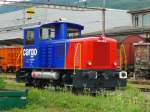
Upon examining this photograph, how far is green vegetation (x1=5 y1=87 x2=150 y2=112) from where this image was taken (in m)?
11.5

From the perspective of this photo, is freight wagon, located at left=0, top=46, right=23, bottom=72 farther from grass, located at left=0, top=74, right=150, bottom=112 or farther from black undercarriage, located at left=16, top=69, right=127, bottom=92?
grass, located at left=0, top=74, right=150, bottom=112

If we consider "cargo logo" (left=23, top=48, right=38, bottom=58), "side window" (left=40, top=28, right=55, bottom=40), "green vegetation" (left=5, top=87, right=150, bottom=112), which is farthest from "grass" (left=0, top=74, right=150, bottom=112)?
"cargo logo" (left=23, top=48, right=38, bottom=58)

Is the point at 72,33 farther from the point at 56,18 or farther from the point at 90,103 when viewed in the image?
the point at 56,18

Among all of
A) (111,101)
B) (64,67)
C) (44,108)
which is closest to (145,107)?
(111,101)

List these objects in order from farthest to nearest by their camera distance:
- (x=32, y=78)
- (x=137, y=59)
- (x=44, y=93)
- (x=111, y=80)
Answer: (x=137, y=59), (x=32, y=78), (x=111, y=80), (x=44, y=93)

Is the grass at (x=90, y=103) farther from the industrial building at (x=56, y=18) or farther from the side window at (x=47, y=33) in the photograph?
the industrial building at (x=56, y=18)

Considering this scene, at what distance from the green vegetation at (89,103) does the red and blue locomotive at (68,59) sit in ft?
13.3

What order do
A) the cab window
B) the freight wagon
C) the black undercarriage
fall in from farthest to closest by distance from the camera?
the freight wagon, the cab window, the black undercarriage

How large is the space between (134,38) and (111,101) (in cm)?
3249

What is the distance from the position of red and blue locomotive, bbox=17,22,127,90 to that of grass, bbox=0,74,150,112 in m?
4.08

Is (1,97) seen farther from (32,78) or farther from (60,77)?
(32,78)

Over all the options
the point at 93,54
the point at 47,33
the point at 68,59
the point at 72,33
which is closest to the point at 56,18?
the point at 47,33

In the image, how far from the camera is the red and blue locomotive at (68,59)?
19.4 m

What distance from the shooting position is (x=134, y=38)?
44.2 meters
